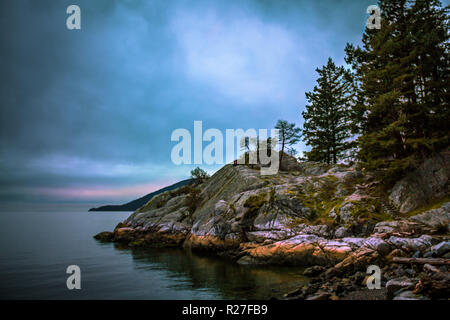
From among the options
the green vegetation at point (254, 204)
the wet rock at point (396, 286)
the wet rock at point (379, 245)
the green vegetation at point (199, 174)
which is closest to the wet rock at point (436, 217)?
the wet rock at point (379, 245)

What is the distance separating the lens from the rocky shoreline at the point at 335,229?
13297mm

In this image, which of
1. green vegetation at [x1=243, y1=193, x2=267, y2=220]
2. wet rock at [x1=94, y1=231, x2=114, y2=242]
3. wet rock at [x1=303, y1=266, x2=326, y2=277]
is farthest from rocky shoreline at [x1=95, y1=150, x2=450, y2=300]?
wet rock at [x1=94, y1=231, x2=114, y2=242]

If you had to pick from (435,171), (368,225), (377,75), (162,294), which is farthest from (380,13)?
(162,294)

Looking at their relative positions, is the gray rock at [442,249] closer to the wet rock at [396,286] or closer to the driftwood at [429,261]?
the driftwood at [429,261]

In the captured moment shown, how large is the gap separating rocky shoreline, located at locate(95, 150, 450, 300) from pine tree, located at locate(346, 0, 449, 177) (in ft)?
8.47

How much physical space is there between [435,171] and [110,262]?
1383 inches

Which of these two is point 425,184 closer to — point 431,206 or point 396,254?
point 431,206

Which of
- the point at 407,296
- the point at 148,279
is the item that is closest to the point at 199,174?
the point at 148,279

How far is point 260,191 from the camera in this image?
105ft

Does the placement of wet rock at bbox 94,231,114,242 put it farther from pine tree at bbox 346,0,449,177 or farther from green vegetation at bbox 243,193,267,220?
pine tree at bbox 346,0,449,177

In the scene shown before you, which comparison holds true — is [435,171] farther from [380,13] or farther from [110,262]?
[110,262]

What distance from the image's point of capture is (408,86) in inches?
958

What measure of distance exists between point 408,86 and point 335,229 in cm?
1672

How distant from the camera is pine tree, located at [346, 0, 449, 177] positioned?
2230 centimetres
